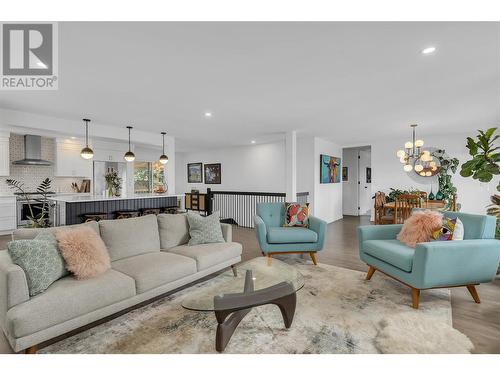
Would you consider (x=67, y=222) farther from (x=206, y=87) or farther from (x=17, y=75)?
(x=206, y=87)

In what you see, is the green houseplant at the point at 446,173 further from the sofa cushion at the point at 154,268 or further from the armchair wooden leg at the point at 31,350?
the armchair wooden leg at the point at 31,350

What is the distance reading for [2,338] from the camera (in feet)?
6.42

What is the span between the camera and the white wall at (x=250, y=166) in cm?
788

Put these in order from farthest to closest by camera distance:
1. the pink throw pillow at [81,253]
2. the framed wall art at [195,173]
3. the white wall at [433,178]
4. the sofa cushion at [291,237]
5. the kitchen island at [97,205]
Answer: the framed wall art at [195,173] → the white wall at [433,178] → the kitchen island at [97,205] → the sofa cushion at [291,237] → the pink throw pillow at [81,253]

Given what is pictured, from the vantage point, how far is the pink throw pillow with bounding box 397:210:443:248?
2826 millimetres

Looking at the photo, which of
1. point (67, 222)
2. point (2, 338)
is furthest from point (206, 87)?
point (67, 222)

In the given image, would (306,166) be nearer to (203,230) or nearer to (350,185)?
(350,185)

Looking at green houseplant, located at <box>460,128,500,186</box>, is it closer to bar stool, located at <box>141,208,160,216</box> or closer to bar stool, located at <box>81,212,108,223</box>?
bar stool, located at <box>141,208,160,216</box>

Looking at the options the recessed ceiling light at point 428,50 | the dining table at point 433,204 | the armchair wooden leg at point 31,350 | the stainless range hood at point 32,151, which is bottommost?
the armchair wooden leg at point 31,350

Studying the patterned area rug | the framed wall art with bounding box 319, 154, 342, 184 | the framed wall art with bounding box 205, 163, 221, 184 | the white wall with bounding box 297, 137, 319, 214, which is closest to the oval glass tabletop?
the patterned area rug

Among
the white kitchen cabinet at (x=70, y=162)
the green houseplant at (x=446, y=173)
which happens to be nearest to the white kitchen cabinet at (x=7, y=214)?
the white kitchen cabinet at (x=70, y=162)

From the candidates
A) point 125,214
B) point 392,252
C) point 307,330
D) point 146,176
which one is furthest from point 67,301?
point 146,176

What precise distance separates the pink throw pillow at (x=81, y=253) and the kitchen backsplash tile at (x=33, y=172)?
18.3ft

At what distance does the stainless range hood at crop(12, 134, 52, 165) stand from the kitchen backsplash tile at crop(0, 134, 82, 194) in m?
0.31
